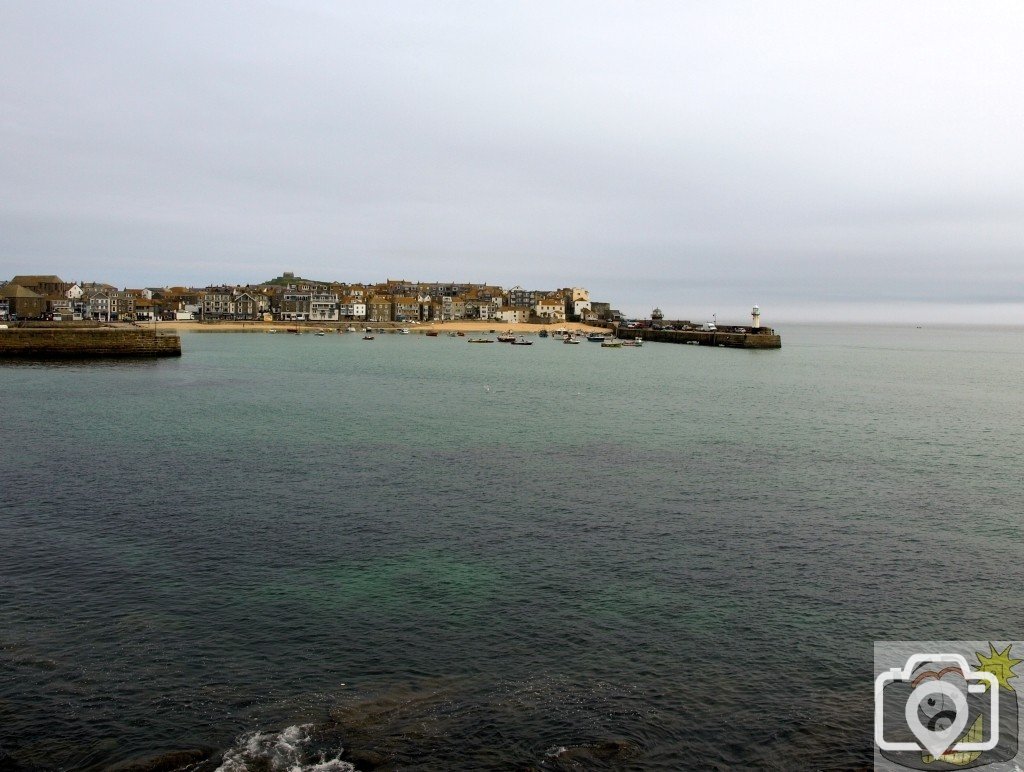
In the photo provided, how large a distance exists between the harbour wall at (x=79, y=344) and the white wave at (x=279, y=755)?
8114cm

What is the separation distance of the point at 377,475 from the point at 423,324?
551 ft

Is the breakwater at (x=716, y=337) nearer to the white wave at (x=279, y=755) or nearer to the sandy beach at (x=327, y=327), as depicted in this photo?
the sandy beach at (x=327, y=327)

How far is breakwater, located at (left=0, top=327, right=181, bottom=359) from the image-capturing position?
7819 centimetres

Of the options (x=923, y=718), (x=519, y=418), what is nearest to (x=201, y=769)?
(x=923, y=718)

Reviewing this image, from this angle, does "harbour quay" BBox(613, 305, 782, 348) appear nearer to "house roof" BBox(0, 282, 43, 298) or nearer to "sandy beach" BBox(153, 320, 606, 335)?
"sandy beach" BBox(153, 320, 606, 335)

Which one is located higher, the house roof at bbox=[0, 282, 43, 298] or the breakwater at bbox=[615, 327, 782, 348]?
the house roof at bbox=[0, 282, 43, 298]

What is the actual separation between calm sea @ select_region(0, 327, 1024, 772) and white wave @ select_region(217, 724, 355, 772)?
5 centimetres

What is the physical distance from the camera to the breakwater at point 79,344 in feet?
257

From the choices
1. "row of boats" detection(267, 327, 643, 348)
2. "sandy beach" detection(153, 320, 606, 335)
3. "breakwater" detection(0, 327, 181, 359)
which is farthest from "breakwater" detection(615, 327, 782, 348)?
"breakwater" detection(0, 327, 181, 359)

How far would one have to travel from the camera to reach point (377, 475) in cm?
2608

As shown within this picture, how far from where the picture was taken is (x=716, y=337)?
135 metres

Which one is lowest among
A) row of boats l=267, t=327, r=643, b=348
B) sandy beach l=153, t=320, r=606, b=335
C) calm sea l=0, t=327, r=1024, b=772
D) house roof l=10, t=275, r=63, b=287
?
calm sea l=0, t=327, r=1024, b=772

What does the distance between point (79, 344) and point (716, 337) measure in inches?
3975

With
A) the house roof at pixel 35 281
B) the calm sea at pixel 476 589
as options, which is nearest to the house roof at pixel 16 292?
the house roof at pixel 35 281
